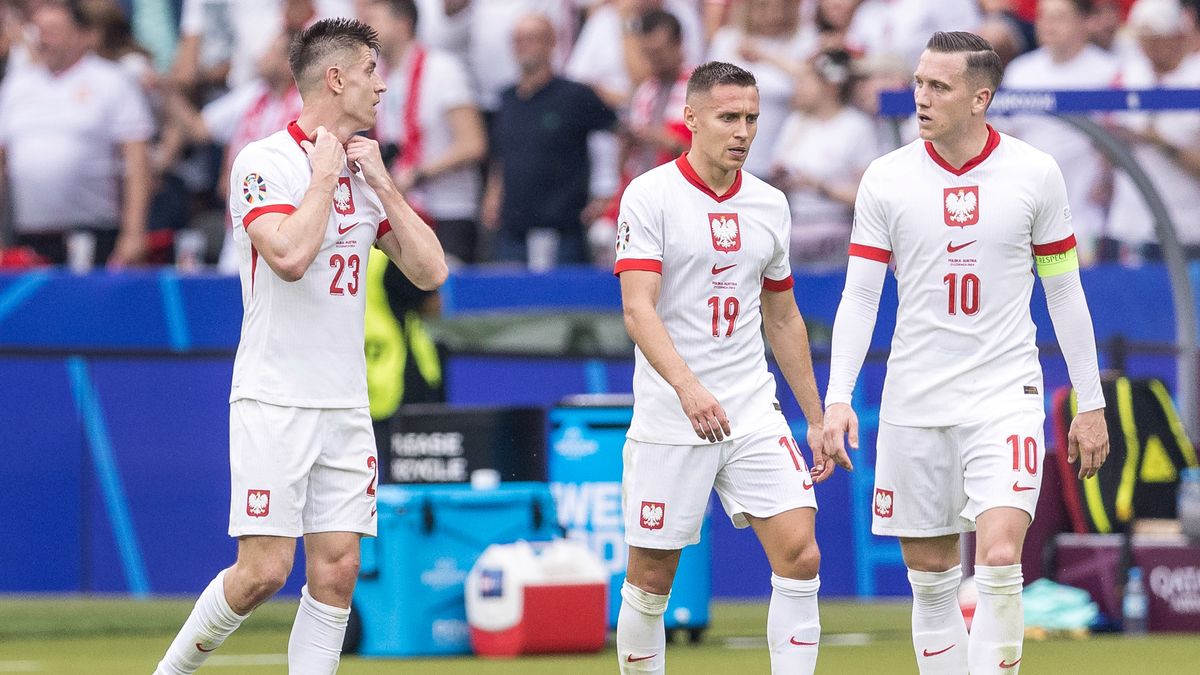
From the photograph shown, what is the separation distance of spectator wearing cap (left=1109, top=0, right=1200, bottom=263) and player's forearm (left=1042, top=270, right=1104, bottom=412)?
16.2ft

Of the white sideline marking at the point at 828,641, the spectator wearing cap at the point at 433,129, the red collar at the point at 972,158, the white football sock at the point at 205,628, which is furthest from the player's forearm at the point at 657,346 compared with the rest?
the spectator wearing cap at the point at 433,129

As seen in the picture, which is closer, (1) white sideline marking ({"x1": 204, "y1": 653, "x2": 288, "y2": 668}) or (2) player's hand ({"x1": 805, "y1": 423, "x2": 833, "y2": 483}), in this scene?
(2) player's hand ({"x1": 805, "y1": 423, "x2": 833, "y2": 483})

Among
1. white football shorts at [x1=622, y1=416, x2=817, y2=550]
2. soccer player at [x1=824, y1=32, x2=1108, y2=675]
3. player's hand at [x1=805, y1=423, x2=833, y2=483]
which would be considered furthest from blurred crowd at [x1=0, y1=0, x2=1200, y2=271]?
white football shorts at [x1=622, y1=416, x2=817, y2=550]

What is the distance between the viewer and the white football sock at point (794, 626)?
310 inches

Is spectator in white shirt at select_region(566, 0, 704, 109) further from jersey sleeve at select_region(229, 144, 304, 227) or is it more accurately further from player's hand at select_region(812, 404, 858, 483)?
jersey sleeve at select_region(229, 144, 304, 227)

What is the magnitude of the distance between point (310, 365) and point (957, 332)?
7.55ft

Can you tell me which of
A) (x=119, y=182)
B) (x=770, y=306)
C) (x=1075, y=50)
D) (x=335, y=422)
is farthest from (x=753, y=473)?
(x=119, y=182)

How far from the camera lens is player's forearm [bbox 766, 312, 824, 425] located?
810cm

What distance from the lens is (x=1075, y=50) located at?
13516 millimetres

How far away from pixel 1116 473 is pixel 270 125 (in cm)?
614

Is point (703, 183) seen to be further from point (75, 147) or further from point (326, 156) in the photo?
point (75, 147)

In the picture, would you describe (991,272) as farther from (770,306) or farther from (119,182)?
(119,182)

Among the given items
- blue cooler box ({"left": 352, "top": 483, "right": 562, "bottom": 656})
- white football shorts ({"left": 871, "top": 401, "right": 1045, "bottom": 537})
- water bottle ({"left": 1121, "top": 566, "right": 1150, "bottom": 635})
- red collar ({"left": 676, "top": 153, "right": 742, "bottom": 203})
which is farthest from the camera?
water bottle ({"left": 1121, "top": 566, "right": 1150, "bottom": 635})

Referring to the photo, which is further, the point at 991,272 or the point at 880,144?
the point at 880,144
